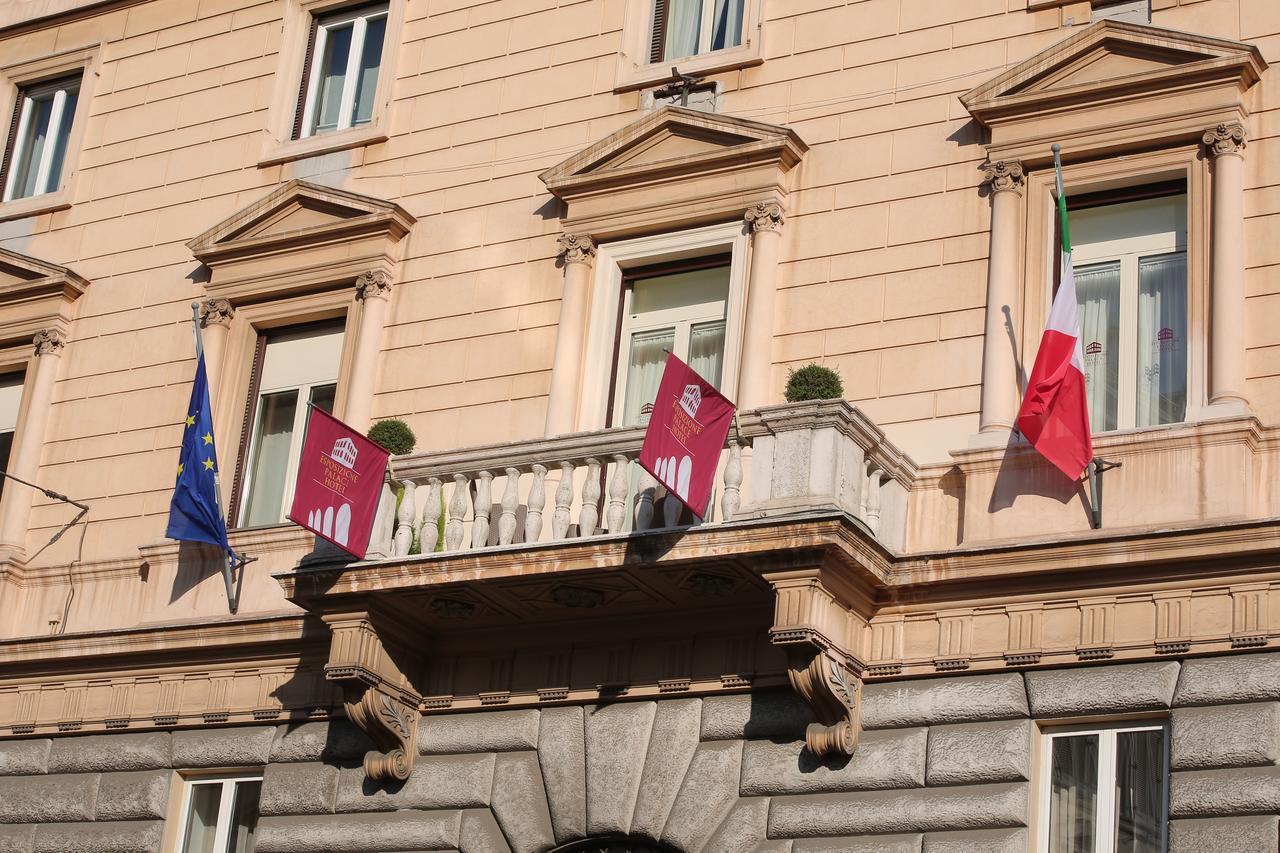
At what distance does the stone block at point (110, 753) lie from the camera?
20312 millimetres

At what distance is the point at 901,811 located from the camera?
52.9ft

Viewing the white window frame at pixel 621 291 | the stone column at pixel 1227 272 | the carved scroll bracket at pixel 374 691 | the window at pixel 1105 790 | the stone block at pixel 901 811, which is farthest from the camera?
the white window frame at pixel 621 291

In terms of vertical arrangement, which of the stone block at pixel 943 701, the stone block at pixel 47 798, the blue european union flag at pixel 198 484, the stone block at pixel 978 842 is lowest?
the stone block at pixel 978 842

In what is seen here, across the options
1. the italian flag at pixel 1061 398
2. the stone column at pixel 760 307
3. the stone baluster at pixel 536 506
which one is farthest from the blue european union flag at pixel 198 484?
the italian flag at pixel 1061 398

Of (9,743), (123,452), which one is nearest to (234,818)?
(9,743)

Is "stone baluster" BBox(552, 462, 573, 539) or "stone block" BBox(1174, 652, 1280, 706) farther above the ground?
"stone baluster" BBox(552, 462, 573, 539)

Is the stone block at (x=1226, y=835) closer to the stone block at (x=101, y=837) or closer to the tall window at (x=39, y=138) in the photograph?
the stone block at (x=101, y=837)

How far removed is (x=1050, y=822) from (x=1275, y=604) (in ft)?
7.71

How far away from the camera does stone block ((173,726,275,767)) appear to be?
1970 centimetres

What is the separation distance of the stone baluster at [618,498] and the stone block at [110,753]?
5685mm

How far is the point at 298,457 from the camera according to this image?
70.5ft

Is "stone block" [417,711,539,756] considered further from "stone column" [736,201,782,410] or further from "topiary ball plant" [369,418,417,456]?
"stone column" [736,201,782,410]

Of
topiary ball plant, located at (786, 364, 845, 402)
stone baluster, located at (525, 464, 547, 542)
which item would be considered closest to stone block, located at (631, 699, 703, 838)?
stone baluster, located at (525, 464, 547, 542)

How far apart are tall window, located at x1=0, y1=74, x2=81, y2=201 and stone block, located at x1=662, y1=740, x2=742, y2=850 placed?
12.3 metres
